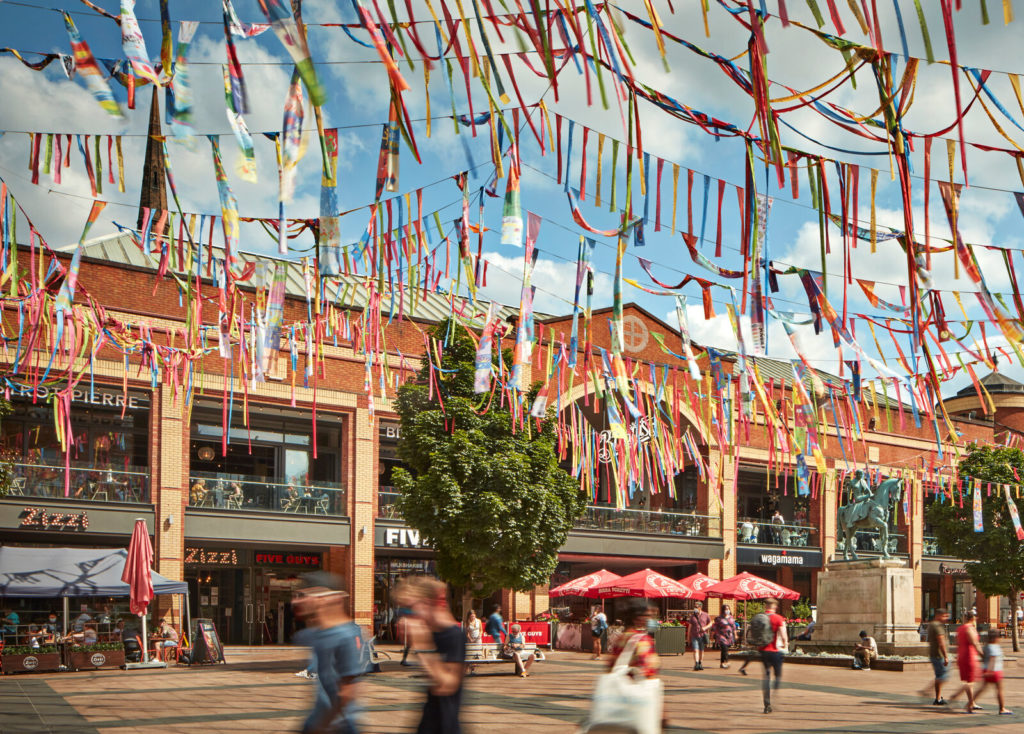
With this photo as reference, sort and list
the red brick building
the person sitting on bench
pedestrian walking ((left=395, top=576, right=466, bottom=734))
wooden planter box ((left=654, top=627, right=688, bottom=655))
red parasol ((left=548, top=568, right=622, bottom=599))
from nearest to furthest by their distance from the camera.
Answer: pedestrian walking ((left=395, top=576, right=466, bottom=734))
the person sitting on bench
the red brick building
wooden planter box ((left=654, top=627, right=688, bottom=655))
red parasol ((left=548, top=568, right=622, bottom=599))

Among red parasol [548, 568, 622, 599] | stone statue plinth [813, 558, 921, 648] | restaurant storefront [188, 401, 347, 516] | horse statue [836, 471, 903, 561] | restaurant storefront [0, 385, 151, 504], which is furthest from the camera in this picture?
red parasol [548, 568, 622, 599]

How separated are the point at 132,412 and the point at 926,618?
34.2 metres

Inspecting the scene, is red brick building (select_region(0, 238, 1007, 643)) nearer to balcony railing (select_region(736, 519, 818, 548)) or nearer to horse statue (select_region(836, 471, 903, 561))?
balcony railing (select_region(736, 519, 818, 548))

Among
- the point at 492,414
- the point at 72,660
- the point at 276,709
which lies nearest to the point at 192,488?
the point at 72,660

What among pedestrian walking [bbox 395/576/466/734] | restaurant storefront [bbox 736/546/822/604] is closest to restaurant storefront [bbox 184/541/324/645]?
restaurant storefront [bbox 736/546/822/604]

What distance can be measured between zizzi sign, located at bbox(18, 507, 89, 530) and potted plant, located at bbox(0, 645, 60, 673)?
4.67m

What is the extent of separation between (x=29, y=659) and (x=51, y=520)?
529 cm

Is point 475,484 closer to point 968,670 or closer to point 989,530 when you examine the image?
point 968,670

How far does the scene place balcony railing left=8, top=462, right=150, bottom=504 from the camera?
2536cm

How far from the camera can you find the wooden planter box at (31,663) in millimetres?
20406

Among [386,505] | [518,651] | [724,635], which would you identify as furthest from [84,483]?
[724,635]

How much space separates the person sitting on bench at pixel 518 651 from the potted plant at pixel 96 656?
8.04 metres

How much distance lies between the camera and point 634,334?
35.2 m

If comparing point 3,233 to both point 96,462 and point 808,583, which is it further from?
point 808,583
